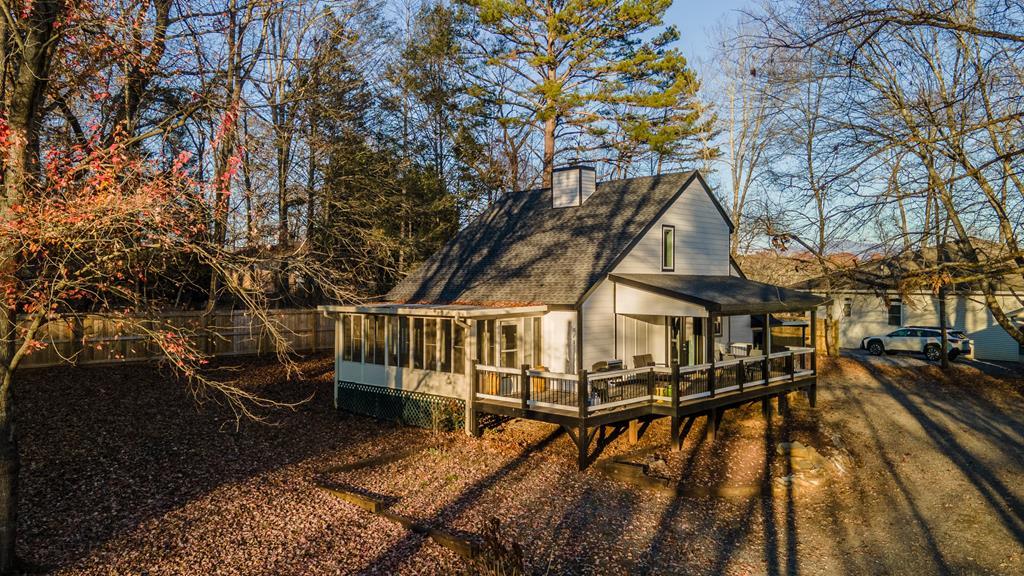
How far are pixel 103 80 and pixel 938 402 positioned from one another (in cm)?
2266

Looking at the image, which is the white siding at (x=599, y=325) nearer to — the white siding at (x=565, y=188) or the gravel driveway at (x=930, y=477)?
the white siding at (x=565, y=188)

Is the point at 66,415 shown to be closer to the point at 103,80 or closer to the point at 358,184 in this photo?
the point at 103,80

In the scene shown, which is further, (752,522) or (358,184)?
(358,184)

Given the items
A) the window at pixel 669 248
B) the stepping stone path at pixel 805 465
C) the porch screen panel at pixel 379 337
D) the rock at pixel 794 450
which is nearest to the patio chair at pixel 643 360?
the window at pixel 669 248

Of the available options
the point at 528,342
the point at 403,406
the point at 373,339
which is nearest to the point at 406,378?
the point at 403,406

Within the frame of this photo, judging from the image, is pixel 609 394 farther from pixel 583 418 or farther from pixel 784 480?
pixel 784 480

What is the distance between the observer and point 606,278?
1611cm

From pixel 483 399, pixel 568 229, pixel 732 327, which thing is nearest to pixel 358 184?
pixel 568 229

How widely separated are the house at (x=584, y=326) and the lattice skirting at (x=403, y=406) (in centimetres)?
4

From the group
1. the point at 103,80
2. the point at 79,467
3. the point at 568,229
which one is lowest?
the point at 79,467

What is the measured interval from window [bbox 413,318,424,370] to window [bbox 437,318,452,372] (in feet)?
2.30

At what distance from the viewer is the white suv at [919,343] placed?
28.7m

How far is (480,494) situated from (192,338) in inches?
622

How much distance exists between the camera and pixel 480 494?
36.4ft
